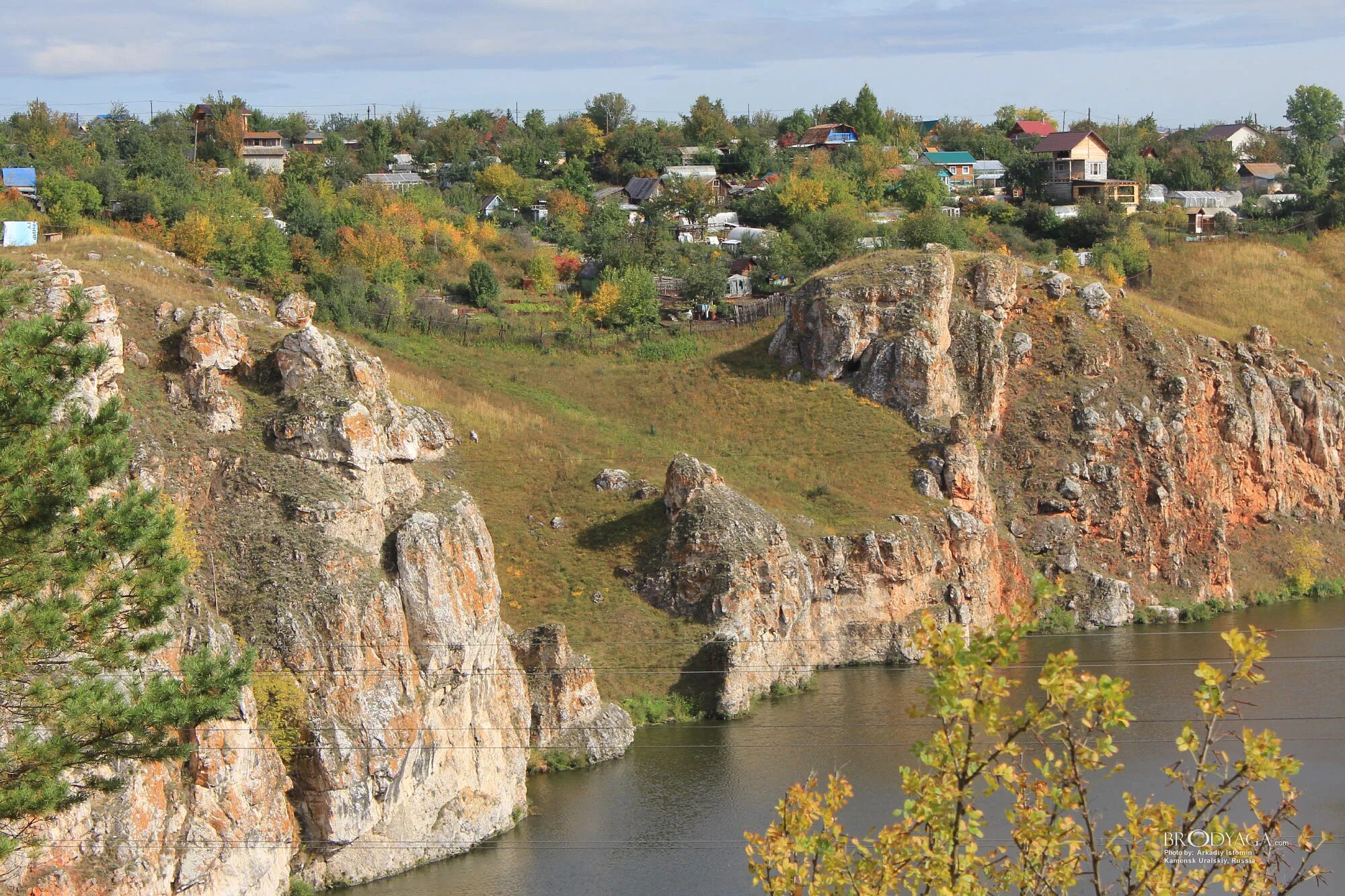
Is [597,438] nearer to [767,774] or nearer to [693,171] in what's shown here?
[767,774]

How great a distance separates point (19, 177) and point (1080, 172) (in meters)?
72.1

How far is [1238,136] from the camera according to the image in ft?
464

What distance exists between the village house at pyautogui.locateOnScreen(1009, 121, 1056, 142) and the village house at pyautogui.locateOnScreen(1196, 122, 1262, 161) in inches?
534

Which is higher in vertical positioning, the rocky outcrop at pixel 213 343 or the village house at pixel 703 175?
the village house at pixel 703 175

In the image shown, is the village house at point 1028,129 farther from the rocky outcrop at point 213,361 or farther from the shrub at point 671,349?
the rocky outcrop at point 213,361

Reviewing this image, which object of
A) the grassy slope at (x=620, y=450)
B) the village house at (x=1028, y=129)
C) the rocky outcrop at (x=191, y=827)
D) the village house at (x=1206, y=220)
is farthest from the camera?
the village house at (x=1028, y=129)

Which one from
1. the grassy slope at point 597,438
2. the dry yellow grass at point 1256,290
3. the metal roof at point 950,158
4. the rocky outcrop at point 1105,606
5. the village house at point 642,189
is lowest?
the rocky outcrop at point 1105,606

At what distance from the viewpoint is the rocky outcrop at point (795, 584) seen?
51750mm

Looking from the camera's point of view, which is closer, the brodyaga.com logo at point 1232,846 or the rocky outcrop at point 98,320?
the brodyaga.com logo at point 1232,846

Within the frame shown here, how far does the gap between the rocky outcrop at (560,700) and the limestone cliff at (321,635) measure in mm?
63

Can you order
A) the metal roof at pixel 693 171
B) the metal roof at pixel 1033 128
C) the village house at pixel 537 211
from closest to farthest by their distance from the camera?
the village house at pixel 537 211, the metal roof at pixel 693 171, the metal roof at pixel 1033 128

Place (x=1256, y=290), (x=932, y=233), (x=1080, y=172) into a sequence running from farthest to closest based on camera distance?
(x=1080, y=172)
(x=932, y=233)
(x=1256, y=290)

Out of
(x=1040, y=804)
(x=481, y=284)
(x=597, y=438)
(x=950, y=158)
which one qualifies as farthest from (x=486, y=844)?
(x=950, y=158)

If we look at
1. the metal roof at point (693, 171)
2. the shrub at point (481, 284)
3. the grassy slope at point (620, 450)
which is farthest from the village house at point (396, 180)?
the grassy slope at point (620, 450)
